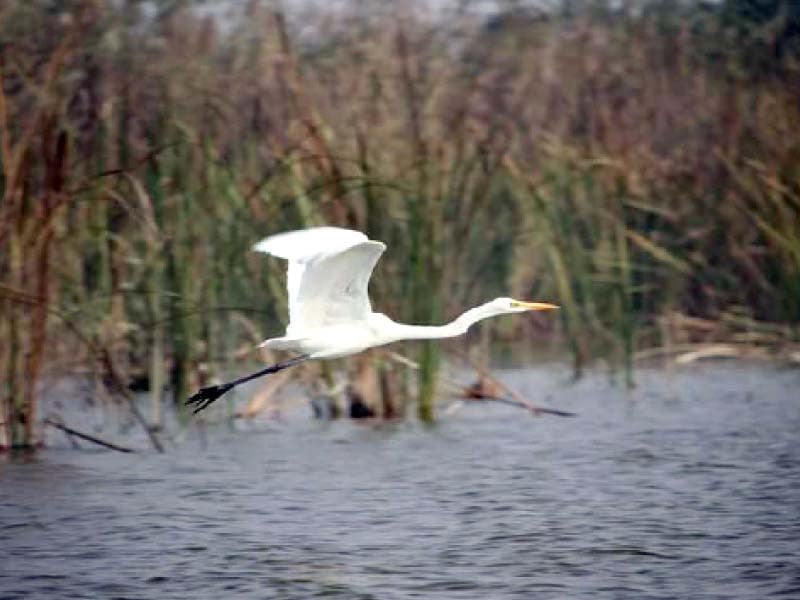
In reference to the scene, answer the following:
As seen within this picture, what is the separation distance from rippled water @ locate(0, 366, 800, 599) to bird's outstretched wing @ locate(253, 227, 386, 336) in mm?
1039

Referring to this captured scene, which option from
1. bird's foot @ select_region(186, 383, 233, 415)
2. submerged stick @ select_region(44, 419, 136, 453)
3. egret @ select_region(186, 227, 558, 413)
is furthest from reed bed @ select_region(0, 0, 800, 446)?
egret @ select_region(186, 227, 558, 413)

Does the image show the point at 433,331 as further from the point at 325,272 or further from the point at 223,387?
the point at 223,387

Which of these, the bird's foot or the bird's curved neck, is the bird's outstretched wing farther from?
the bird's foot

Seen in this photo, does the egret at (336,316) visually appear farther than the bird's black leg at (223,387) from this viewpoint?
No

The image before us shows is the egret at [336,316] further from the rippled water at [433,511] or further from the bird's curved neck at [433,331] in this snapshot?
the rippled water at [433,511]

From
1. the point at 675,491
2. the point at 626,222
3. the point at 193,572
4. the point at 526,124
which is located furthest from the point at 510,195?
the point at 193,572

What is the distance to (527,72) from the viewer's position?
64.3 feet

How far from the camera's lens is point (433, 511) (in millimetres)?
10102

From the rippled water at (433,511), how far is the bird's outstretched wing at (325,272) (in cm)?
104

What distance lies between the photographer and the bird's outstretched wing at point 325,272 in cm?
880

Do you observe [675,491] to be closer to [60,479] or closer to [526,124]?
[60,479]

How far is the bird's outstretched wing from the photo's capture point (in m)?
8.80

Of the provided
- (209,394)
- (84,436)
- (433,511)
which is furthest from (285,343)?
(84,436)

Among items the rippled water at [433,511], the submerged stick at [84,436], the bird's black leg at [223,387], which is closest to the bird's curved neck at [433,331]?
the bird's black leg at [223,387]
